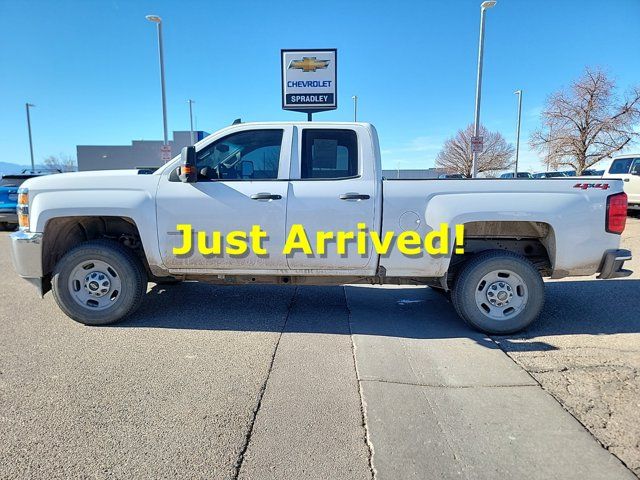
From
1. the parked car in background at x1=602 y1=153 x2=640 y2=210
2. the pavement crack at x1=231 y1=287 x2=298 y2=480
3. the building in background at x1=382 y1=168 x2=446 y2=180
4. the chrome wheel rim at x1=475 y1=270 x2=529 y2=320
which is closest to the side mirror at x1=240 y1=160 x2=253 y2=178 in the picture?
the building in background at x1=382 y1=168 x2=446 y2=180

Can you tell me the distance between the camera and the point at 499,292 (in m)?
4.07

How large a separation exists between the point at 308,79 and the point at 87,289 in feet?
32.8

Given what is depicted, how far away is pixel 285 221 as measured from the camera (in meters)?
4.01

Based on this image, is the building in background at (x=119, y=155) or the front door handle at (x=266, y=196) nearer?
the front door handle at (x=266, y=196)

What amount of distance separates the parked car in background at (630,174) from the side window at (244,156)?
12838 mm

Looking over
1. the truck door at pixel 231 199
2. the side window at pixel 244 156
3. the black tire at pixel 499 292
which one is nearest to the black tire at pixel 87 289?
the truck door at pixel 231 199

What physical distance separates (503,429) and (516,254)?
6.95 ft

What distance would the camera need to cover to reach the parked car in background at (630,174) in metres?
12.2

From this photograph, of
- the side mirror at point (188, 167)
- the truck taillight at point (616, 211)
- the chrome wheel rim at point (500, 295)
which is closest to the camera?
the truck taillight at point (616, 211)

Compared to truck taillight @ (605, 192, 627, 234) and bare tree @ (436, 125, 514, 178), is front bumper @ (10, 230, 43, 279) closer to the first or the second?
truck taillight @ (605, 192, 627, 234)

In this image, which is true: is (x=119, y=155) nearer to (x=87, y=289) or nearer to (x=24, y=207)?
(x=24, y=207)

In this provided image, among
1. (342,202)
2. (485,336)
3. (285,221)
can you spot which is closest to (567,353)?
(485,336)
